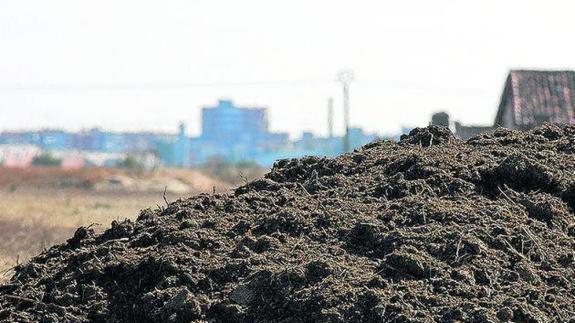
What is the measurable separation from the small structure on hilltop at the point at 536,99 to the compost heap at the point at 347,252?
22.5 meters

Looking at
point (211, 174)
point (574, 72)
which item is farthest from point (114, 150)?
point (574, 72)

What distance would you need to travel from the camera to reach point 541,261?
6.94 meters

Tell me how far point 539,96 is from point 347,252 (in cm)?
2611

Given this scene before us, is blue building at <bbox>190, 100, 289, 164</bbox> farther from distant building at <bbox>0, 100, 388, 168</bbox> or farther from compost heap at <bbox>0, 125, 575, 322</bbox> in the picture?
compost heap at <bbox>0, 125, 575, 322</bbox>

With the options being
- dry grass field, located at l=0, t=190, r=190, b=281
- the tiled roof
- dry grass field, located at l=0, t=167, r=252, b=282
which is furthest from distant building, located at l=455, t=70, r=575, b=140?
dry grass field, located at l=0, t=190, r=190, b=281

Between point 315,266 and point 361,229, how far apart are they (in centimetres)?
54

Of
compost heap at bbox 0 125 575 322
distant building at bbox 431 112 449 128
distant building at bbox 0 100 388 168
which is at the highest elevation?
compost heap at bbox 0 125 575 322

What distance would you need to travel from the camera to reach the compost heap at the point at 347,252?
6535mm

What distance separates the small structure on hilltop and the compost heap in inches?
888

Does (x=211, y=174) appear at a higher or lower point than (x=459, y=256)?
lower

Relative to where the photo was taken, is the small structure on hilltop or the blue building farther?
the blue building

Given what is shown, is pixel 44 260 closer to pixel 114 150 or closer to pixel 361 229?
pixel 361 229

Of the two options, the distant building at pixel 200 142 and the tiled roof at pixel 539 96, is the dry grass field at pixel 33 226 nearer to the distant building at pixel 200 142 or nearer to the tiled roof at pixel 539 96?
the tiled roof at pixel 539 96

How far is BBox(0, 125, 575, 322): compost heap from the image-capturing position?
21.4 ft
